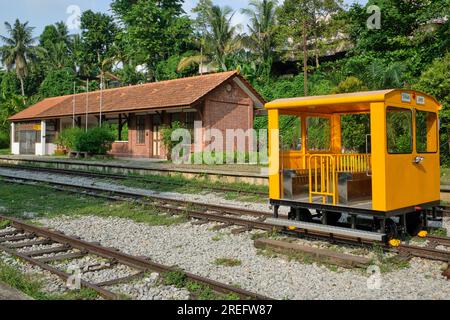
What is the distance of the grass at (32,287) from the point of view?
195 inches

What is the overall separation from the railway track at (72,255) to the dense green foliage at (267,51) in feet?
12.7

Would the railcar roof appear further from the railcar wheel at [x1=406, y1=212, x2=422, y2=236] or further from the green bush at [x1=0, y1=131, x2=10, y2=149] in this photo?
the green bush at [x1=0, y1=131, x2=10, y2=149]

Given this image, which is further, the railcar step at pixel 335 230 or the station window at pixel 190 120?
the station window at pixel 190 120

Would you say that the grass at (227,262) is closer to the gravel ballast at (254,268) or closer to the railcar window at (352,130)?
the gravel ballast at (254,268)

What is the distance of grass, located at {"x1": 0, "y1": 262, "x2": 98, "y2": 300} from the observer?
4.95m

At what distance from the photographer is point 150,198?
12016 mm

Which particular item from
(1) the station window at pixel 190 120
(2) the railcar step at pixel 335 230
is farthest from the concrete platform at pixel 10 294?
(1) the station window at pixel 190 120

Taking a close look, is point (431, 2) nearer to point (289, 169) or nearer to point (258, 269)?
point (289, 169)

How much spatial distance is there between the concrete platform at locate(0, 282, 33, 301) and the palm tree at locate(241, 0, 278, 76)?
3833 cm

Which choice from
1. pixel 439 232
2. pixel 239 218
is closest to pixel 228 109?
pixel 239 218

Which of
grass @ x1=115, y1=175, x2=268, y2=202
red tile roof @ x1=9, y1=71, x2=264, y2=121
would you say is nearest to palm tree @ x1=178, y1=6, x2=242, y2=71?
red tile roof @ x1=9, y1=71, x2=264, y2=121
